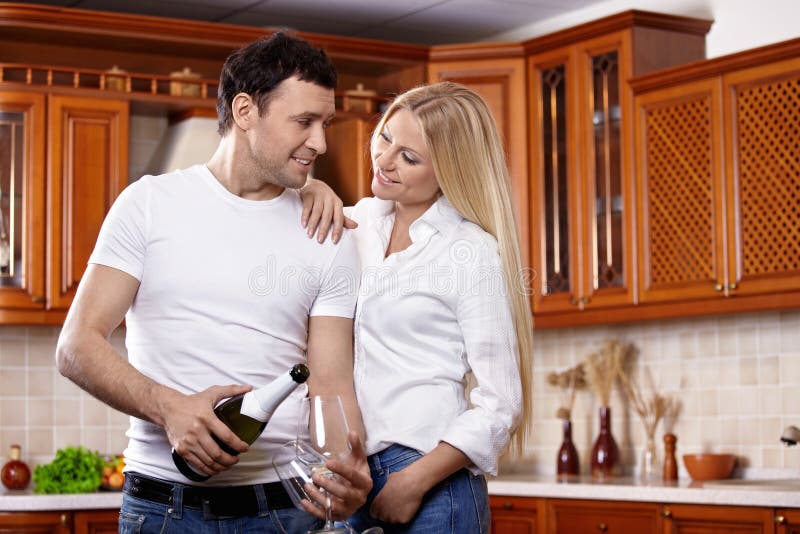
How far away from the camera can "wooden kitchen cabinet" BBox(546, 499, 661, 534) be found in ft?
13.0

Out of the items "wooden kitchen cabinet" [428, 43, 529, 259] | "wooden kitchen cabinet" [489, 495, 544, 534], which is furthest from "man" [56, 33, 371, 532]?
"wooden kitchen cabinet" [428, 43, 529, 259]

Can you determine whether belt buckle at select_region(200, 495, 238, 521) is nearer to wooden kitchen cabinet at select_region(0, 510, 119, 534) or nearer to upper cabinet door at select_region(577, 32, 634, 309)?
wooden kitchen cabinet at select_region(0, 510, 119, 534)

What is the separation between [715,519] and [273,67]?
2386 millimetres

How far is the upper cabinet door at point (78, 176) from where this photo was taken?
4398 millimetres

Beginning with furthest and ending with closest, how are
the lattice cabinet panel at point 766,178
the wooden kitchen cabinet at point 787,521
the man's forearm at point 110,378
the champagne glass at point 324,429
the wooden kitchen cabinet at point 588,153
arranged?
1. the wooden kitchen cabinet at point 588,153
2. the lattice cabinet panel at point 766,178
3. the wooden kitchen cabinet at point 787,521
4. the man's forearm at point 110,378
5. the champagne glass at point 324,429

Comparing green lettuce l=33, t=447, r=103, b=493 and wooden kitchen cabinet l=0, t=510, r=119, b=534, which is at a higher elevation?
green lettuce l=33, t=447, r=103, b=493

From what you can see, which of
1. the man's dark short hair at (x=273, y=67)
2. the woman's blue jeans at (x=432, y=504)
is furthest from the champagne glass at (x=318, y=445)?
the man's dark short hair at (x=273, y=67)

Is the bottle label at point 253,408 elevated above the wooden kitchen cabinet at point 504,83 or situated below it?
below

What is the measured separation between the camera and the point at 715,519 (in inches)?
149

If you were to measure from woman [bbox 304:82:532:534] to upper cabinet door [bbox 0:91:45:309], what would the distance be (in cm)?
251

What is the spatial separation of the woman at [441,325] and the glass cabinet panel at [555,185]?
98.0 inches

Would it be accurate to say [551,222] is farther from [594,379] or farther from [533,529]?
[533,529]

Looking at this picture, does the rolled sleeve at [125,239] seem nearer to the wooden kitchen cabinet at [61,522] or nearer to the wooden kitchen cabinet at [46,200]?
the wooden kitchen cabinet at [61,522]

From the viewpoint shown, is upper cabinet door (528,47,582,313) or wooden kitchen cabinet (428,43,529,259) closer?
upper cabinet door (528,47,582,313)
